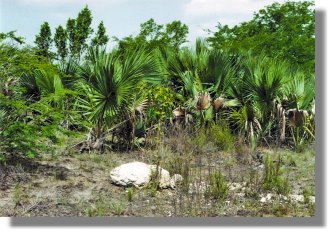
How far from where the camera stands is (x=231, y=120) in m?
8.86

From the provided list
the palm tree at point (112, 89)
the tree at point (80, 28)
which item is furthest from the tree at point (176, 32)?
the palm tree at point (112, 89)

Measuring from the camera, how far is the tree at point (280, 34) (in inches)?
566

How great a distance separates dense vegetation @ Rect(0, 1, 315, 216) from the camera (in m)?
6.47

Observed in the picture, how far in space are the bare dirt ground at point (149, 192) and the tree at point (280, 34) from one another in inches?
265

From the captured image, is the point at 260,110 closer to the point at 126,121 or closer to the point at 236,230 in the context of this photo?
the point at 126,121

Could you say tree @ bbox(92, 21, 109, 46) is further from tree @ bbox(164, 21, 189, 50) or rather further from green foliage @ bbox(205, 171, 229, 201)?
green foliage @ bbox(205, 171, 229, 201)

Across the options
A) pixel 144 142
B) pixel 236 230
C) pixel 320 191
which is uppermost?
pixel 144 142

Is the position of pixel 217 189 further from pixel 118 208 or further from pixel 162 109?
pixel 162 109

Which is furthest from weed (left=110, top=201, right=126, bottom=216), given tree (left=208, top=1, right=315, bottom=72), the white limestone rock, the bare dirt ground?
tree (left=208, top=1, right=315, bottom=72)

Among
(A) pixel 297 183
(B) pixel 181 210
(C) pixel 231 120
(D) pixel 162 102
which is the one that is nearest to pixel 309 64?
(C) pixel 231 120

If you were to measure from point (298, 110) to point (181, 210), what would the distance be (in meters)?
3.79

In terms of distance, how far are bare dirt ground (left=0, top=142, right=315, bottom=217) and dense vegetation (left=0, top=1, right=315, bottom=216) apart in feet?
0.16

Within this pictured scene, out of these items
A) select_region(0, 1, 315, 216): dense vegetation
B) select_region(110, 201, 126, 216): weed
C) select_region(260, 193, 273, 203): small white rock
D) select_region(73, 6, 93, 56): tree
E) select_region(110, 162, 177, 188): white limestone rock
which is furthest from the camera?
select_region(73, 6, 93, 56): tree

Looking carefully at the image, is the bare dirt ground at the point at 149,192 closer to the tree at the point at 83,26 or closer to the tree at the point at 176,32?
the tree at the point at 176,32
